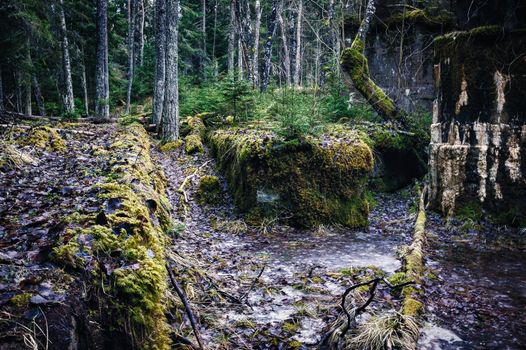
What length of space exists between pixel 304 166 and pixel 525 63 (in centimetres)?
485

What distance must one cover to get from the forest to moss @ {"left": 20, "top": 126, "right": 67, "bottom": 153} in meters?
0.07

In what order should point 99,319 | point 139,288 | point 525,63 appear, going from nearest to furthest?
1. point 99,319
2. point 139,288
3. point 525,63

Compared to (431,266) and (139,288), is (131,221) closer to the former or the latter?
(139,288)

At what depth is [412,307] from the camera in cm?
388

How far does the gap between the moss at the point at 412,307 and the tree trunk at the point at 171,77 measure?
34.5 feet

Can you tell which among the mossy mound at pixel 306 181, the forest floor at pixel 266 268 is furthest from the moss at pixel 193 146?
the mossy mound at pixel 306 181

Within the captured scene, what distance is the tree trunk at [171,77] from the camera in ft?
41.2

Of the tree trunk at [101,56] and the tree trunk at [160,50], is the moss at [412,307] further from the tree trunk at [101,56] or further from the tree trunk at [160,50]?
the tree trunk at [101,56]

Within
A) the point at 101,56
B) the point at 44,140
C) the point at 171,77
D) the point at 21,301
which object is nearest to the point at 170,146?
the point at 171,77

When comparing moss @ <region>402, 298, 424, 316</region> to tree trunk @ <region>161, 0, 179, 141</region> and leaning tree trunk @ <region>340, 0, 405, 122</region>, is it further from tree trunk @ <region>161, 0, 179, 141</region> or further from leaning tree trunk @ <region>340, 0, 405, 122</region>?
tree trunk @ <region>161, 0, 179, 141</region>

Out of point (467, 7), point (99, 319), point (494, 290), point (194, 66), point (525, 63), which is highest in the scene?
point (194, 66)

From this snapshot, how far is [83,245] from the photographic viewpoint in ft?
9.05

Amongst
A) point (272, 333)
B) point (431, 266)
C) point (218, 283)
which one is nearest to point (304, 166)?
point (431, 266)

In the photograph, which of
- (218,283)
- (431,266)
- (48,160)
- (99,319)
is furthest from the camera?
(48,160)
